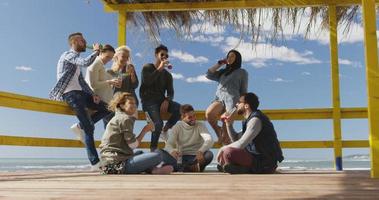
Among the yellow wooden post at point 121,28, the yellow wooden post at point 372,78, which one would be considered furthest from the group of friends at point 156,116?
the yellow wooden post at point 372,78

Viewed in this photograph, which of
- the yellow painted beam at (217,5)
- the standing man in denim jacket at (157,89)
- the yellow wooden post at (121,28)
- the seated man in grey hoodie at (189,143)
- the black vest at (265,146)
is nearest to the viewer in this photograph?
the black vest at (265,146)

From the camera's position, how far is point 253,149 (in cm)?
491

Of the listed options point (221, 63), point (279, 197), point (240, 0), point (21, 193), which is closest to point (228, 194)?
point (279, 197)

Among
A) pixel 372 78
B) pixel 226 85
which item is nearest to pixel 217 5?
pixel 226 85

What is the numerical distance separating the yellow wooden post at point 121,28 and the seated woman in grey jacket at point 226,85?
4.95ft

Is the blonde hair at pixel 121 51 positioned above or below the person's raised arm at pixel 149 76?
above

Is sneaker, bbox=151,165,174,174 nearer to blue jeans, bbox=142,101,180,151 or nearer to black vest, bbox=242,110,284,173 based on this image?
black vest, bbox=242,110,284,173

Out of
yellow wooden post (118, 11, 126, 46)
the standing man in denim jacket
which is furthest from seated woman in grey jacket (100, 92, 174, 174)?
yellow wooden post (118, 11, 126, 46)

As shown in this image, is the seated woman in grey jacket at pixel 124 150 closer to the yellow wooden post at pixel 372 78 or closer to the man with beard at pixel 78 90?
the man with beard at pixel 78 90

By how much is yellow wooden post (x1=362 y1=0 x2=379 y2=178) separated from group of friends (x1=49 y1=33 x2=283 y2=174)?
1.34 m

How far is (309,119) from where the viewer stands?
706 centimetres

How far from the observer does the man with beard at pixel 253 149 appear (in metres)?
4.75

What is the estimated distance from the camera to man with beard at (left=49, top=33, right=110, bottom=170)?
5539 mm

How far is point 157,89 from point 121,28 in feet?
4.84
